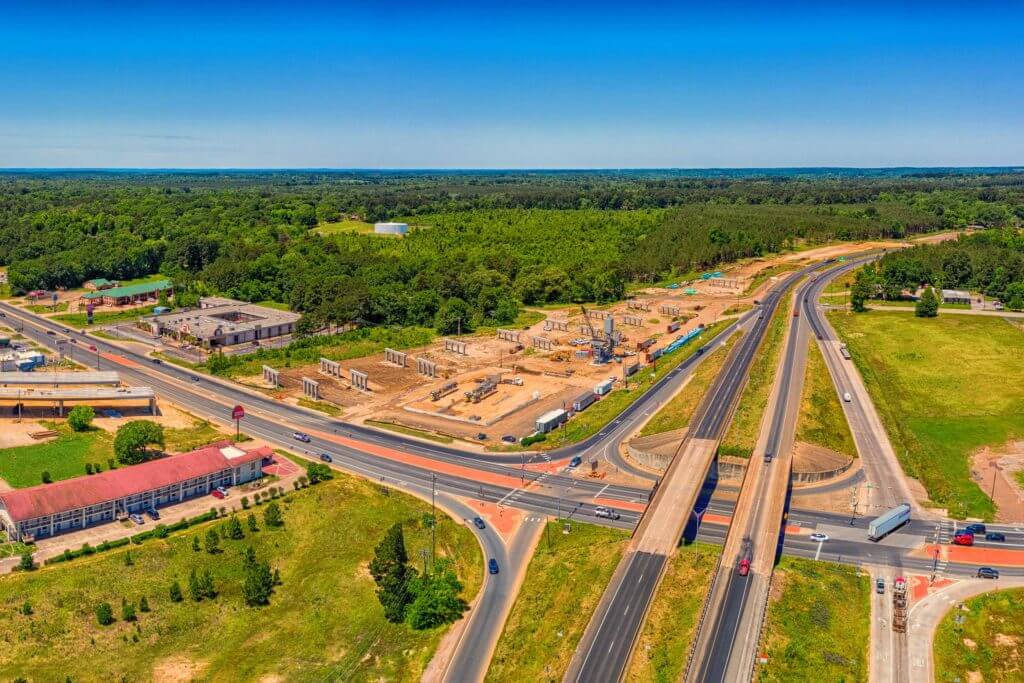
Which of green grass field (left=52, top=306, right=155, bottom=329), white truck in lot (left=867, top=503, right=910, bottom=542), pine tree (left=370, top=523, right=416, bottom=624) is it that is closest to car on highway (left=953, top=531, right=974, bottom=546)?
white truck in lot (left=867, top=503, right=910, bottom=542)

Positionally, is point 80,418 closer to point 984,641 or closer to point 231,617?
point 231,617

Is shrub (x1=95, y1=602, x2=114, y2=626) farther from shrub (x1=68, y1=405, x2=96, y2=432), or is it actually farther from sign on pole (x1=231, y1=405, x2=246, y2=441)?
shrub (x1=68, y1=405, x2=96, y2=432)

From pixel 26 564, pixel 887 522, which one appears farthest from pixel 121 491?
pixel 887 522

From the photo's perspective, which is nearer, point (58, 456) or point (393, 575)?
point (393, 575)

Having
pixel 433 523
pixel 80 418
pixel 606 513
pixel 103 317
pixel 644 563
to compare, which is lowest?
pixel 433 523

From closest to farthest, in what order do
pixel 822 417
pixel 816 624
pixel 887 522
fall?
1. pixel 816 624
2. pixel 887 522
3. pixel 822 417

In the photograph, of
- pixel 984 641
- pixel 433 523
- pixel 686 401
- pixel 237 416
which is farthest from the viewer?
pixel 686 401

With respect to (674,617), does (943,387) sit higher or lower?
higher

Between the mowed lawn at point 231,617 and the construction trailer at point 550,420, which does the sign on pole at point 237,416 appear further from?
the construction trailer at point 550,420

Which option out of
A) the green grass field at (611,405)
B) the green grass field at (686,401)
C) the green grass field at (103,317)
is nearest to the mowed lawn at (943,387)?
the green grass field at (686,401)
